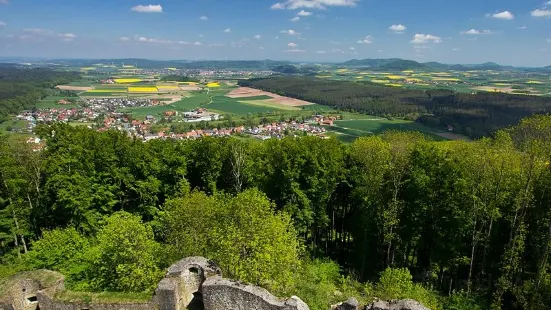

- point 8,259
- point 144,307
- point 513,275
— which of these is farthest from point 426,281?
point 8,259

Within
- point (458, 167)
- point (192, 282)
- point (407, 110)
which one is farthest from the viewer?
point (407, 110)

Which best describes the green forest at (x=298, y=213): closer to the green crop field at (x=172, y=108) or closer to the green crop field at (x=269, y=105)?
the green crop field at (x=172, y=108)

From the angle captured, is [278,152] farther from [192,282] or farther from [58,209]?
[58,209]

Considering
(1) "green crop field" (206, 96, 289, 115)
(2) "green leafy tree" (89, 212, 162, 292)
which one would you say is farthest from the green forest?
(1) "green crop field" (206, 96, 289, 115)

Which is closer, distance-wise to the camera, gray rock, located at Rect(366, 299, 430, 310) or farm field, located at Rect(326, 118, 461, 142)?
gray rock, located at Rect(366, 299, 430, 310)

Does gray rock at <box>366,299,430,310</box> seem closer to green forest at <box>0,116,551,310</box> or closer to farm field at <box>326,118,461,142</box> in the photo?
green forest at <box>0,116,551,310</box>

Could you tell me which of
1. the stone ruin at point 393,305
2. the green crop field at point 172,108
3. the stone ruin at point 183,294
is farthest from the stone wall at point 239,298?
the green crop field at point 172,108
